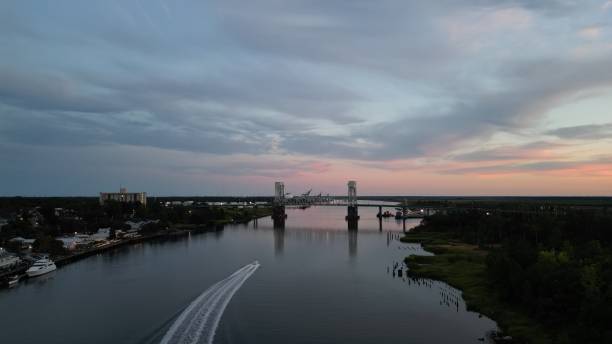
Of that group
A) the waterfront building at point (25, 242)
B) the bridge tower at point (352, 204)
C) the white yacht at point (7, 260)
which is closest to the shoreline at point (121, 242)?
the white yacht at point (7, 260)

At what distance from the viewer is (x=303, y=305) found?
19156 millimetres

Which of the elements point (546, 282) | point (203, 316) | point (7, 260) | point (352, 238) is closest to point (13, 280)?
point (7, 260)

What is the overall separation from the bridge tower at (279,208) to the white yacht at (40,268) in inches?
1594

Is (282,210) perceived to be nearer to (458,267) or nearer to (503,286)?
(458,267)

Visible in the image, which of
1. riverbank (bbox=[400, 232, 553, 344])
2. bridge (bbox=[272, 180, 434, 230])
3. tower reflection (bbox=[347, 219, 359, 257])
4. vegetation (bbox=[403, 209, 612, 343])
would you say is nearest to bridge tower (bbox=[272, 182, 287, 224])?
bridge (bbox=[272, 180, 434, 230])

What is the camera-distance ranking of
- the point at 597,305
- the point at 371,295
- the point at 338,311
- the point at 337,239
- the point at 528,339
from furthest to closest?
the point at 337,239
the point at 371,295
the point at 338,311
the point at 528,339
the point at 597,305

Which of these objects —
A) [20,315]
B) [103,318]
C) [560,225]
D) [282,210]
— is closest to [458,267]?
[560,225]

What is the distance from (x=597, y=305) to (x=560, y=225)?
21.2m

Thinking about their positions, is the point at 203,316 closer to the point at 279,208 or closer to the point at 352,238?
the point at 352,238

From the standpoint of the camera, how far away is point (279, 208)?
264ft

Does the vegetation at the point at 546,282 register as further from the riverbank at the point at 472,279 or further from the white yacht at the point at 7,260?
the white yacht at the point at 7,260

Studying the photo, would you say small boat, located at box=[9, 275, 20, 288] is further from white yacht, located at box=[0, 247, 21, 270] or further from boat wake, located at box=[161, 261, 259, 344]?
boat wake, located at box=[161, 261, 259, 344]

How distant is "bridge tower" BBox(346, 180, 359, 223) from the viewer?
74419 millimetres

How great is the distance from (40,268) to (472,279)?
930 inches
